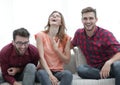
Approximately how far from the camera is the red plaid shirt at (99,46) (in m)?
2.00

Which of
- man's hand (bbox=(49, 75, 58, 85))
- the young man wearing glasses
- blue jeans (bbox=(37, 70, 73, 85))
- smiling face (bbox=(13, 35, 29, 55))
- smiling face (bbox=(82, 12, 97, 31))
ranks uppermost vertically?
smiling face (bbox=(82, 12, 97, 31))

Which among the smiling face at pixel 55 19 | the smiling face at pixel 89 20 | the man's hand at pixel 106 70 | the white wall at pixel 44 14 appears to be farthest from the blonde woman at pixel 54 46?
the white wall at pixel 44 14

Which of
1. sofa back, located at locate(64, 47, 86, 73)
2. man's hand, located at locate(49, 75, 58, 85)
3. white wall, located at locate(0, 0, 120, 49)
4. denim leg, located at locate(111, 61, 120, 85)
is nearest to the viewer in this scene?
denim leg, located at locate(111, 61, 120, 85)

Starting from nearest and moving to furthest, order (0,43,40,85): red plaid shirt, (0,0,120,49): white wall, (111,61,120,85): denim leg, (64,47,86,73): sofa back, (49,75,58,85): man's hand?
(111,61,120,85): denim leg, (49,75,58,85): man's hand, (0,43,40,85): red plaid shirt, (64,47,86,73): sofa back, (0,0,120,49): white wall

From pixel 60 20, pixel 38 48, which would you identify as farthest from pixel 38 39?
pixel 60 20

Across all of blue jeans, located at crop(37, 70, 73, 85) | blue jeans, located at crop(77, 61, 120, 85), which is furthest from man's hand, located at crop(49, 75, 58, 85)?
blue jeans, located at crop(77, 61, 120, 85)

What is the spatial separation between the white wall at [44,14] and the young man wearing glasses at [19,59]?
80 cm

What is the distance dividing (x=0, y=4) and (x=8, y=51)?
1.13m

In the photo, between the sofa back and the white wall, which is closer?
the sofa back

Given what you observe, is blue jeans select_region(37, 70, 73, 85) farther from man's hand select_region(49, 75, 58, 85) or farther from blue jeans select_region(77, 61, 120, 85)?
blue jeans select_region(77, 61, 120, 85)

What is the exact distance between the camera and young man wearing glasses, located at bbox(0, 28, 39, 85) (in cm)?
188

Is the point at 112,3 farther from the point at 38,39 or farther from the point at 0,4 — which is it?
the point at 0,4

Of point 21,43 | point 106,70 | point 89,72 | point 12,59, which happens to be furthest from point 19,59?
point 106,70

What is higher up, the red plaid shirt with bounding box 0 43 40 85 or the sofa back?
the red plaid shirt with bounding box 0 43 40 85
